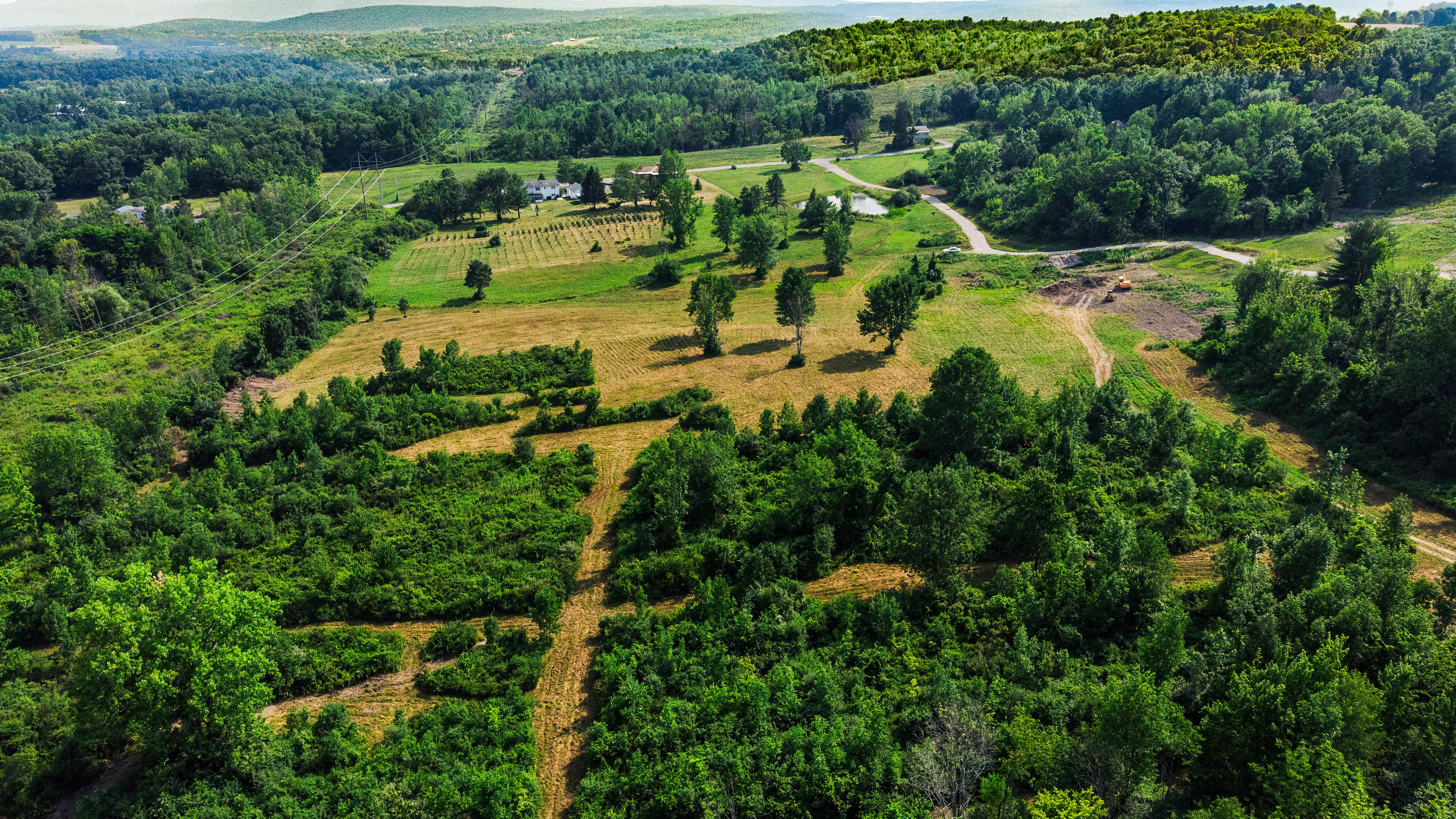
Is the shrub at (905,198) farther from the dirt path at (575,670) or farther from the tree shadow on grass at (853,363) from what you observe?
the dirt path at (575,670)

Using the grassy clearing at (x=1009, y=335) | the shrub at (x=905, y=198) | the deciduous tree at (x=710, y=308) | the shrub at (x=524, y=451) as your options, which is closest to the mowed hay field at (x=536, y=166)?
the shrub at (x=905, y=198)

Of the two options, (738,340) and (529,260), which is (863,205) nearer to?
(529,260)

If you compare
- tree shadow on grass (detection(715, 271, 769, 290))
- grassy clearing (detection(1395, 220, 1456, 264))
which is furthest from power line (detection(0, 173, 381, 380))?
grassy clearing (detection(1395, 220, 1456, 264))

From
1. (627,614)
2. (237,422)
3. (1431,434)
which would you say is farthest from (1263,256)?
(237,422)

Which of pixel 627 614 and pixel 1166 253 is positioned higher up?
pixel 1166 253

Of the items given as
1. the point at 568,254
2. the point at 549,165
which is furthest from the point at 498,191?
the point at 549,165

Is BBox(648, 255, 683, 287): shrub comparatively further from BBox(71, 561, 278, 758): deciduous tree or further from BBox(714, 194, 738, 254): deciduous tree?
BBox(71, 561, 278, 758): deciduous tree

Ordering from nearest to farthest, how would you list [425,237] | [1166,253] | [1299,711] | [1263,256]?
1. [1299,711]
2. [1263,256]
3. [1166,253]
4. [425,237]

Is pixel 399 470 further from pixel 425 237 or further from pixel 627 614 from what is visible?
pixel 425 237
